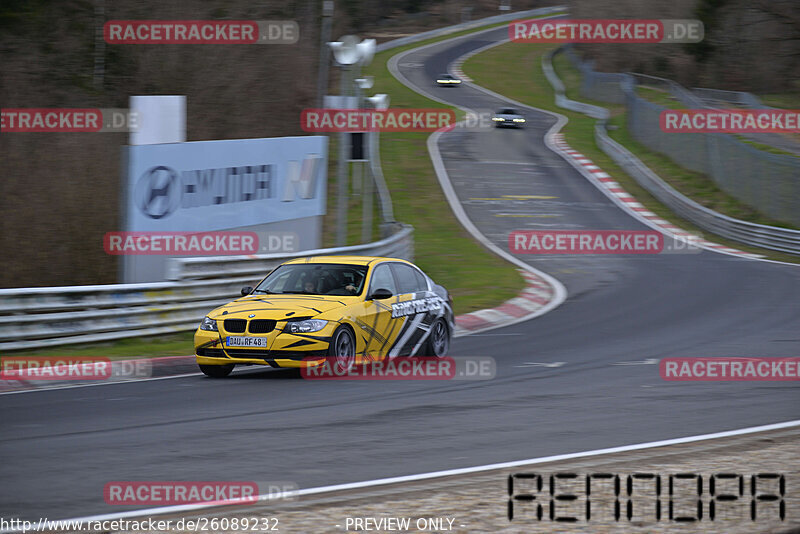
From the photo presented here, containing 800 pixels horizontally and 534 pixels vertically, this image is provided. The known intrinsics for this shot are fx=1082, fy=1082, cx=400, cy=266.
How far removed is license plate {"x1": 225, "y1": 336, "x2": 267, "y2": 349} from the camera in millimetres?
12039

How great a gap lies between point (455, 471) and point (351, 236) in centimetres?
2348

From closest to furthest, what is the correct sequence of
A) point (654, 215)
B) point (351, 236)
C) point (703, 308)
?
point (703, 308) → point (351, 236) → point (654, 215)

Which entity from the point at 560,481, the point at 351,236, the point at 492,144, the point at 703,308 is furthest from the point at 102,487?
the point at 492,144

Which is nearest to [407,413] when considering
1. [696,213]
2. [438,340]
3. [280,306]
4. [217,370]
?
[280,306]

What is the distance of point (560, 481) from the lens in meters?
7.06

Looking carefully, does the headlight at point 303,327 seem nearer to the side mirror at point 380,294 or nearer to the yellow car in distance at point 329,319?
the yellow car in distance at point 329,319

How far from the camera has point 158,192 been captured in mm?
16516

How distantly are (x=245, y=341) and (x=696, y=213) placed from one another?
2681 cm

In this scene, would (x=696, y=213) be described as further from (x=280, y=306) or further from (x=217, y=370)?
(x=217, y=370)

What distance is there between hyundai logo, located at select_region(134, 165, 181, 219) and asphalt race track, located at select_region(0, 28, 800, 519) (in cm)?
408

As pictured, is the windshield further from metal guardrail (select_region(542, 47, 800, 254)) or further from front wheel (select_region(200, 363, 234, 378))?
metal guardrail (select_region(542, 47, 800, 254))

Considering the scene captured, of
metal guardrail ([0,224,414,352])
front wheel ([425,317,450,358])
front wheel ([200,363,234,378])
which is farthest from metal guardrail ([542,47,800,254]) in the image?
front wheel ([200,363,234,378])

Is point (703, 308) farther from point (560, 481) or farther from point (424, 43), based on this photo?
point (424, 43)

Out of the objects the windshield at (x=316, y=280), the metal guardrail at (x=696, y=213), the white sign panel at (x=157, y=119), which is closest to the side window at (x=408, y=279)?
the windshield at (x=316, y=280)
